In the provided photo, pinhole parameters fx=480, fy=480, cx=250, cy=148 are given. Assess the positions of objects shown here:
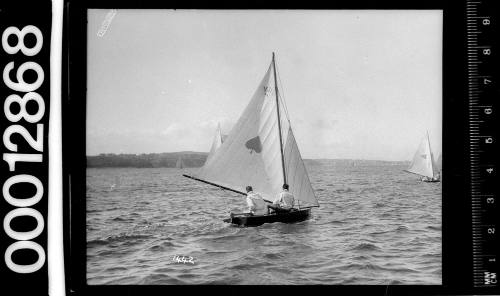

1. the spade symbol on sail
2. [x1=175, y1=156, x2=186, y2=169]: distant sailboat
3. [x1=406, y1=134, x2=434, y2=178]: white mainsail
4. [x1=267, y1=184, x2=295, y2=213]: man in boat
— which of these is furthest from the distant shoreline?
the spade symbol on sail

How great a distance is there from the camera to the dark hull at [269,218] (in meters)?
4.50

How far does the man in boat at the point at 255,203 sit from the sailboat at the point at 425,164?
1.37 metres

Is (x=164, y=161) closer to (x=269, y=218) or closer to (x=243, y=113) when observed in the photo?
(x=243, y=113)

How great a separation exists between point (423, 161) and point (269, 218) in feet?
4.93

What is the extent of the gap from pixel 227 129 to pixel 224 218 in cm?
84

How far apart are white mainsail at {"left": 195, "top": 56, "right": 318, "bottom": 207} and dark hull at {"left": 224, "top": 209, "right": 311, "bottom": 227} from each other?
0.11 metres

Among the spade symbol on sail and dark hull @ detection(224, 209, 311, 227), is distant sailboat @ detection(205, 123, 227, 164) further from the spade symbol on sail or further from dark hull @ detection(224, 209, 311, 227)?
dark hull @ detection(224, 209, 311, 227)

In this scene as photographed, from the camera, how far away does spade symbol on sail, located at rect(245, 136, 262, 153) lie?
190 inches
